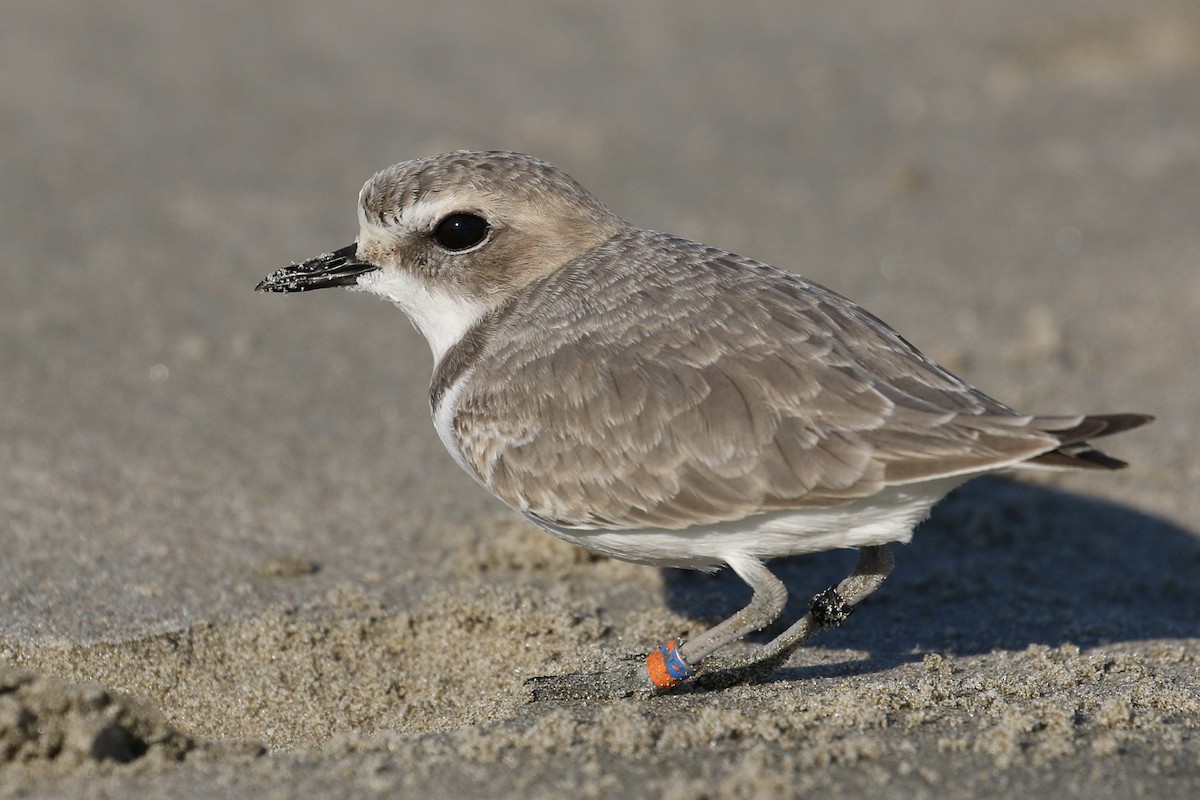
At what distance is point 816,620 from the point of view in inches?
159

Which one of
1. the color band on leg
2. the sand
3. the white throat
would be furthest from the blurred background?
the color band on leg

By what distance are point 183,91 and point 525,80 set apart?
2.44 meters

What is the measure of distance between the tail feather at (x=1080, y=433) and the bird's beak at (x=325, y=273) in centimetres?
226

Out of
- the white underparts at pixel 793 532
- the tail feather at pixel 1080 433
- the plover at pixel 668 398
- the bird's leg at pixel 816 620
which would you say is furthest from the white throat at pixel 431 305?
the tail feather at pixel 1080 433

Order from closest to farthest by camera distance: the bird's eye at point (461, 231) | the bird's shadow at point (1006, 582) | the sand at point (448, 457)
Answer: the sand at point (448, 457), the bird's eye at point (461, 231), the bird's shadow at point (1006, 582)

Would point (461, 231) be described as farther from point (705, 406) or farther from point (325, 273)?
point (705, 406)

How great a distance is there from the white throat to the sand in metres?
0.94

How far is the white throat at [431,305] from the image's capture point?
4.38m

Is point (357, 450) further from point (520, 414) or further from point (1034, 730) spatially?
point (1034, 730)

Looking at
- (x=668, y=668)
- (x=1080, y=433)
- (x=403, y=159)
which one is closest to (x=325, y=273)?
(x=668, y=668)

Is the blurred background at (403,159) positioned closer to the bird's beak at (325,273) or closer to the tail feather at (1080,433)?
the bird's beak at (325,273)

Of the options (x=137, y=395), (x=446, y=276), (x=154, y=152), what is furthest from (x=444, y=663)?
(x=154, y=152)

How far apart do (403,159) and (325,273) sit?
164 inches

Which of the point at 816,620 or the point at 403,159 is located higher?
the point at 403,159
